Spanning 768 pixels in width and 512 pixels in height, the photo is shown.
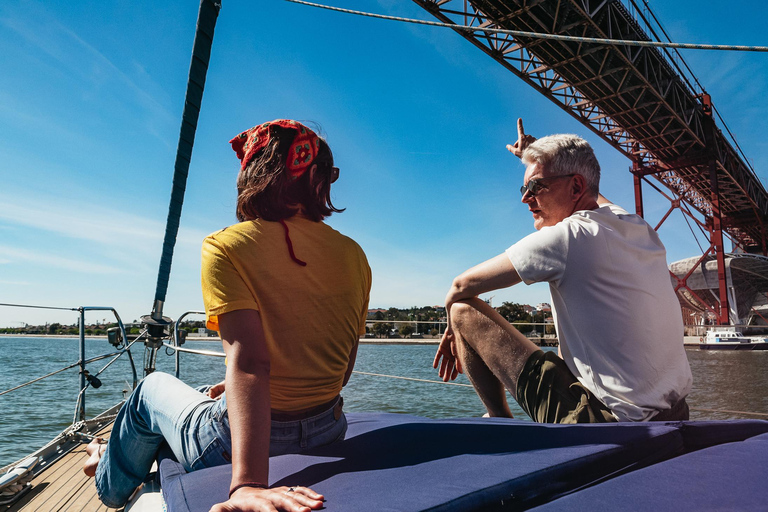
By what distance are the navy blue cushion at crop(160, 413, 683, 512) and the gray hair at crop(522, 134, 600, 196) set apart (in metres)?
0.58

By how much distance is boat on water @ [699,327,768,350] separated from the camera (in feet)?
55.9

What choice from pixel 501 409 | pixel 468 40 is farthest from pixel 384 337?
pixel 501 409

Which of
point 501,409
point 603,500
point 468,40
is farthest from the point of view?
point 468,40

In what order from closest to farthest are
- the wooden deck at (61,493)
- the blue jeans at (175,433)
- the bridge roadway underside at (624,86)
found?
the blue jeans at (175,433) → the wooden deck at (61,493) → the bridge roadway underside at (624,86)

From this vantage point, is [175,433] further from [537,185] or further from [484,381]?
[537,185]

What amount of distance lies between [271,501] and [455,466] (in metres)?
0.26

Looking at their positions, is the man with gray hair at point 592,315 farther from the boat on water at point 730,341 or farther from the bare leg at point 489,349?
the boat on water at point 730,341

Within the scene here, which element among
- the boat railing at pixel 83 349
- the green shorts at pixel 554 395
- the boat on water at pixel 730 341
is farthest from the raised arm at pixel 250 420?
the boat on water at pixel 730 341

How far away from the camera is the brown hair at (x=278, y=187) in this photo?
0.79 metres

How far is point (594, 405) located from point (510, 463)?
0.40m

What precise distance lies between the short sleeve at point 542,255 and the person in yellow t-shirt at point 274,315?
30cm

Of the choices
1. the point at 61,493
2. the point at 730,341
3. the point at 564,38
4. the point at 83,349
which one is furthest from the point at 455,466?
the point at 730,341

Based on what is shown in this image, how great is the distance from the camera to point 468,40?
8.89 m

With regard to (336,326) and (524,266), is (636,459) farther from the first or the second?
(336,326)
